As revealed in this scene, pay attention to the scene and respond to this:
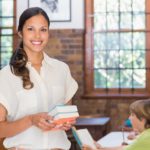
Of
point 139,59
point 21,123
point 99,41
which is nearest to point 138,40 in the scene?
point 139,59

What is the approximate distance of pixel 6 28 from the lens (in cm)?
674

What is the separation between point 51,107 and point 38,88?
4.8 inches

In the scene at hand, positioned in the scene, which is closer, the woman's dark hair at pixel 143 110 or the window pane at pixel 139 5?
the woman's dark hair at pixel 143 110

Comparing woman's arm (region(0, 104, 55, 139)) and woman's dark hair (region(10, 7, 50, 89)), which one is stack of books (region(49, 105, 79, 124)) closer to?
woman's arm (region(0, 104, 55, 139))

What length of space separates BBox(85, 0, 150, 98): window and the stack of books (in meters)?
4.63

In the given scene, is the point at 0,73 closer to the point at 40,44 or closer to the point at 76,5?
the point at 40,44

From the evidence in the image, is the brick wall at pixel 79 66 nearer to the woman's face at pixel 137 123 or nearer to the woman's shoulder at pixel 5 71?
the woman's face at pixel 137 123

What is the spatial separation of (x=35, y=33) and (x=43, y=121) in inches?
16.0

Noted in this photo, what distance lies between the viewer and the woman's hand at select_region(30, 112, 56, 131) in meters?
1.81

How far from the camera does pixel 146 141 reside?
186 centimetres

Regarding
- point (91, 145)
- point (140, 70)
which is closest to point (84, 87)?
point (140, 70)

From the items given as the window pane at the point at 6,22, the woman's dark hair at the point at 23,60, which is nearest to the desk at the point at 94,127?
the window pane at the point at 6,22

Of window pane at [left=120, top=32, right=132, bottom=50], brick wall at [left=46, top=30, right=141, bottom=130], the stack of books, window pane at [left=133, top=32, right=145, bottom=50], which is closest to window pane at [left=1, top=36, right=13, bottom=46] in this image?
brick wall at [left=46, top=30, right=141, bottom=130]

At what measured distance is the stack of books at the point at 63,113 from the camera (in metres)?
1.80
